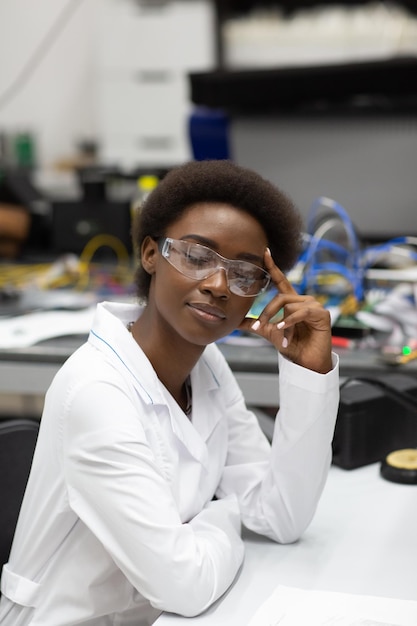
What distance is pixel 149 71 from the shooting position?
416cm

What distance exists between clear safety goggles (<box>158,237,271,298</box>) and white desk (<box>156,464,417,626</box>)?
0.35 meters

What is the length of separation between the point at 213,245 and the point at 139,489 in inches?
12.3

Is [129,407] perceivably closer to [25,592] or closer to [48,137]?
[25,592]

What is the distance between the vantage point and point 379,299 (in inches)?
85.5

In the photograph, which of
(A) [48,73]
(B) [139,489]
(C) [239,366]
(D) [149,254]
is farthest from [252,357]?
(A) [48,73]

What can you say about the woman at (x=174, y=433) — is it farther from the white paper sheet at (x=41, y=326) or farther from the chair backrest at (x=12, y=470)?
the white paper sheet at (x=41, y=326)

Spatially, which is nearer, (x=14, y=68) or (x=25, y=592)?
(x=25, y=592)

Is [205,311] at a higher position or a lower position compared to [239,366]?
higher

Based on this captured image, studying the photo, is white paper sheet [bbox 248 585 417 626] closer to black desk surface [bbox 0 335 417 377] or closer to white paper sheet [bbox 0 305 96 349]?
black desk surface [bbox 0 335 417 377]

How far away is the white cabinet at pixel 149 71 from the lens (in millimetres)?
4047

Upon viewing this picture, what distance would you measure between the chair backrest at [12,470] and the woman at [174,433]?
0.43ft

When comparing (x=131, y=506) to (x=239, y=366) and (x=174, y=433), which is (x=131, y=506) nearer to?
(x=174, y=433)

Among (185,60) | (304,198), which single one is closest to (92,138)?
(185,60)

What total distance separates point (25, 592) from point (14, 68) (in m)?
4.11
